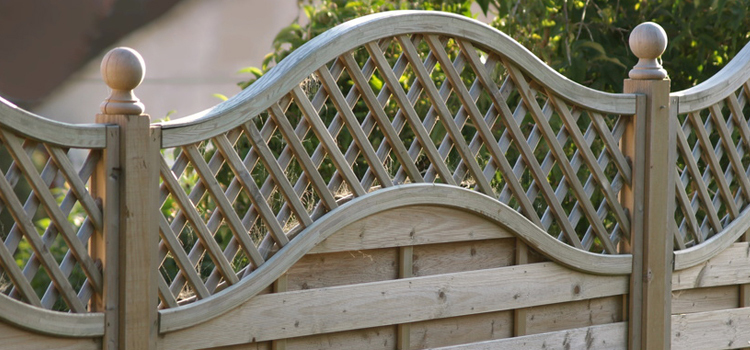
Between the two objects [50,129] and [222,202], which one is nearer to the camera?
[50,129]

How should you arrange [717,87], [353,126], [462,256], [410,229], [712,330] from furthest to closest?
[712,330] → [717,87] → [462,256] → [410,229] → [353,126]

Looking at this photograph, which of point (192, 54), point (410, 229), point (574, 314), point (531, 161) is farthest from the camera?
point (192, 54)

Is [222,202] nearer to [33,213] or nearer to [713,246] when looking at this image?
[33,213]

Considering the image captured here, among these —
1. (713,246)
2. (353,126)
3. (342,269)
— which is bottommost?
(342,269)

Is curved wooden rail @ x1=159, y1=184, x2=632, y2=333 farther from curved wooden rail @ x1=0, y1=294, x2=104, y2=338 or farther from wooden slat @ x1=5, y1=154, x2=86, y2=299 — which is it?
wooden slat @ x1=5, y1=154, x2=86, y2=299

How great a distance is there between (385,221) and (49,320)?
88 centimetres

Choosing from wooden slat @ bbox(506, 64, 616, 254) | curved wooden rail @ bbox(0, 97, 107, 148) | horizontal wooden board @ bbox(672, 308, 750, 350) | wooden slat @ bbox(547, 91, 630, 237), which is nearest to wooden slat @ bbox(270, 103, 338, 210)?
curved wooden rail @ bbox(0, 97, 107, 148)

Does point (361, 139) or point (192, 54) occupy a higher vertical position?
point (192, 54)

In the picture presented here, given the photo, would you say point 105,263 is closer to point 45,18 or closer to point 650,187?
point 650,187

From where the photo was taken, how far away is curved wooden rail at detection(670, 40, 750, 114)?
9.89 ft

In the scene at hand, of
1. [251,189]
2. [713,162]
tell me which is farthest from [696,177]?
[251,189]

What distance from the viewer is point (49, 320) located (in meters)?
1.92

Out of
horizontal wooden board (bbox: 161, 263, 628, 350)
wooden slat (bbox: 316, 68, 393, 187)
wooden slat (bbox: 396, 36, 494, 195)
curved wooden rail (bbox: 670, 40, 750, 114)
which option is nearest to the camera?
horizontal wooden board (bbox: 161, 263, 628, 350)

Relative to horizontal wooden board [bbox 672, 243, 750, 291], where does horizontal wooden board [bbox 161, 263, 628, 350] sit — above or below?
below
